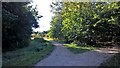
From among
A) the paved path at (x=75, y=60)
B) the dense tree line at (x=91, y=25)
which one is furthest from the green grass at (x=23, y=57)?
the dense tree line at (x=91, y=25)

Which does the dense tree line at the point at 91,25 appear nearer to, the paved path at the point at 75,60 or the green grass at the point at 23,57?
the paved path at the point at 75,60

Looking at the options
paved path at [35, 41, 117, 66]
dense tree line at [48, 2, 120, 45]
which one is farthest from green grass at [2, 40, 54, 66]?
dense tree line at [48, 2, 120, 45]

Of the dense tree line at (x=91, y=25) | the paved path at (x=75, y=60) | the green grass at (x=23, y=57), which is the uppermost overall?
→ the dense tree line at (x=91, y=25)

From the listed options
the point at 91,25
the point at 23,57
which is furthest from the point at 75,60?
the point at 91,25

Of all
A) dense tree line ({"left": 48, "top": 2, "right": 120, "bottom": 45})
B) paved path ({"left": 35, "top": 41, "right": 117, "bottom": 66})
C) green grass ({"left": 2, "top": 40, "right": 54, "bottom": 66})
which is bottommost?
paved path ({"left": 35, "top": 41, "right": 117, "bottom": 66})

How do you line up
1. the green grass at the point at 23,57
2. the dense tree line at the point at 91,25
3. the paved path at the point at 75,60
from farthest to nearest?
1. the dense tree line at the point at 91,25
2. the green grass at the point at 23,57
3. the paved path at the point at 75,60

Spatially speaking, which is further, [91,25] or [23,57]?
[91,25]

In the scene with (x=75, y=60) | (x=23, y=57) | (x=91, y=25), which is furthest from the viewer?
(x=91, y=25)

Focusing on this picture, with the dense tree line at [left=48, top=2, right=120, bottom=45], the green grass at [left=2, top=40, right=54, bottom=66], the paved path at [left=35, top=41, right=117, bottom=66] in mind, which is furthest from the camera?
the dense tree line at [left=48, top=2, right=120, bottom=45]

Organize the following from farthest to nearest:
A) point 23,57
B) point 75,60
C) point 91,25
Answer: point 91,25, point 23,57, point 75,60

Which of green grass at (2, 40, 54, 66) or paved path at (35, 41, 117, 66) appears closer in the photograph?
paved path at (35, 41, 117, 66)

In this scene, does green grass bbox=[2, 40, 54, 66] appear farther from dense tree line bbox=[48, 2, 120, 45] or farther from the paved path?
dense tree line bbox=[48, 2, 120, 45]

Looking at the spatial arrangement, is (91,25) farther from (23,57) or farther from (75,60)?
(75,60)

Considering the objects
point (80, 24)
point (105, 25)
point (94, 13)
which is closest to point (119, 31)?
point (105, 25)
